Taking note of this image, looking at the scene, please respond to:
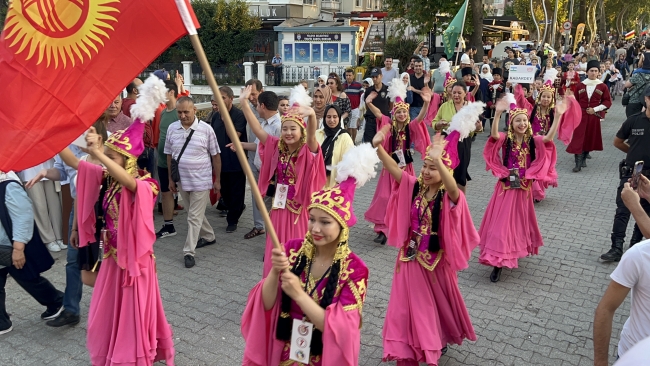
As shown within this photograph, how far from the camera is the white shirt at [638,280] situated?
295 cm

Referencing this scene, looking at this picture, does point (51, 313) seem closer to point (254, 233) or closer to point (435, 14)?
point (254, 233)

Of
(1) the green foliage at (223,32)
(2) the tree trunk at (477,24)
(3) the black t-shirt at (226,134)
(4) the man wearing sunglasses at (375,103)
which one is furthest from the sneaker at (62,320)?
(1) the green foliage at (223,32)

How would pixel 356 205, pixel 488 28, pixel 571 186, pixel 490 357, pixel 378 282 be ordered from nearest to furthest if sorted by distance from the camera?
pixel 490 357 < pixel 378 282 < pixel 356 205 < pixel 571 186 < pixel 488 28

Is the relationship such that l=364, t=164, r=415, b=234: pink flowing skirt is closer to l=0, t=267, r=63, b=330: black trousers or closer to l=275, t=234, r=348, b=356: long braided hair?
l=0, t=267, r=63, b=330: black trousers

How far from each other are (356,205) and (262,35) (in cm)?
2754

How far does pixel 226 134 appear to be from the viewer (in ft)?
27.0

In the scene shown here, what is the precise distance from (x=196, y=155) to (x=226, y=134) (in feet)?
3.68

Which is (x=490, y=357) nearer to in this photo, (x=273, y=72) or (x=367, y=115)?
(x=367, y=115)

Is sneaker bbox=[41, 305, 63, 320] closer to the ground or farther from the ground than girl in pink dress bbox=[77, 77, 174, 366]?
closer to the ground

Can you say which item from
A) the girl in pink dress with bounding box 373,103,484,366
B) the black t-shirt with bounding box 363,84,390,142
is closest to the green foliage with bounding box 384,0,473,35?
the black t-shirt with bounding box 363,84,390,142

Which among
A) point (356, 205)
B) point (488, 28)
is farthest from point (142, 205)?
point (488, 28)

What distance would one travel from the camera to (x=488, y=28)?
4122 cm

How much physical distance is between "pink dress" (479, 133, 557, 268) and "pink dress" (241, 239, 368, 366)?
11.8 ft

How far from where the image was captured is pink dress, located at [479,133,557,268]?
21.4 ft
